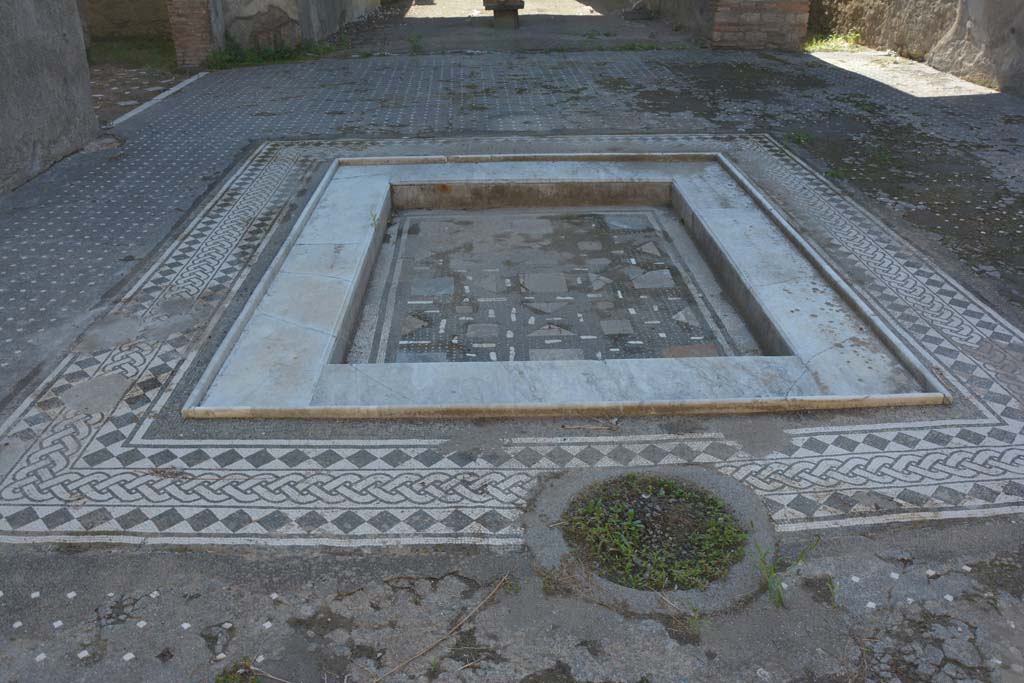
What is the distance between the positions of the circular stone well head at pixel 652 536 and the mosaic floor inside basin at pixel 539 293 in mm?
1036

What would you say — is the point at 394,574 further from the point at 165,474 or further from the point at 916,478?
the point at 916,478

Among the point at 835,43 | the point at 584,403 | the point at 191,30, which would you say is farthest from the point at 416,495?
the point at 835,43

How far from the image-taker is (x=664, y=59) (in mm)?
8180

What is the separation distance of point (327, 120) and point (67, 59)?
5.63 feet

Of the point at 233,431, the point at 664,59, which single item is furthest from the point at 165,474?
the point at 664,59

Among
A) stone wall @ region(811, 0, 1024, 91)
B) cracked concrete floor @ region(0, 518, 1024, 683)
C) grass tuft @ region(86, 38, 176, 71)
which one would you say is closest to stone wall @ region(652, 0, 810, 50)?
stone wall @ region(811, 0, 1024, 91)

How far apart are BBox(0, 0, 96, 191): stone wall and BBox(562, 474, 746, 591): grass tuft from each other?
162 inches

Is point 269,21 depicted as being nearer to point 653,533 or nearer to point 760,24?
point 760,24

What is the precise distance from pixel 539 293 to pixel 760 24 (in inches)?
245

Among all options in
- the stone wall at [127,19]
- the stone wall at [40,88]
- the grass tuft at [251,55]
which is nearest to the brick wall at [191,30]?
the grass tuft at [251,55]

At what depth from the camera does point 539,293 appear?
3.81 m

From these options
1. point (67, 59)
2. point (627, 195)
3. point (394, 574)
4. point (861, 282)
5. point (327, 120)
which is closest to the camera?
point (394, 574)

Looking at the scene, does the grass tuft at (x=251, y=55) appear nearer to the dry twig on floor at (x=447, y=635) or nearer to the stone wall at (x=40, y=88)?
the stone wall at (x=40, y=88)

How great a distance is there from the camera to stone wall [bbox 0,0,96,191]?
469 centimetres
